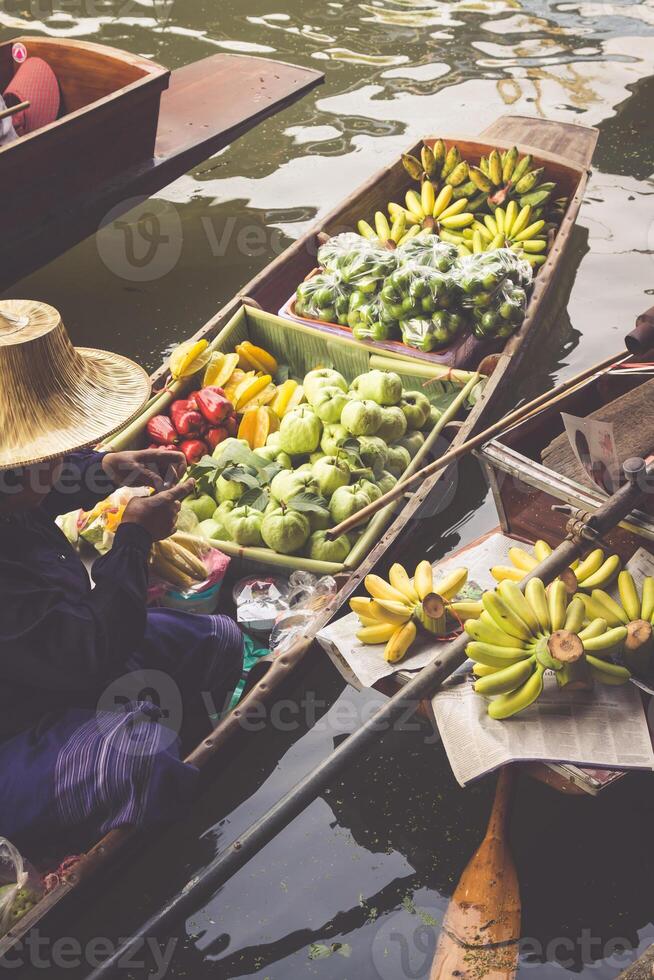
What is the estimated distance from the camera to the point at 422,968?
2.69 metres

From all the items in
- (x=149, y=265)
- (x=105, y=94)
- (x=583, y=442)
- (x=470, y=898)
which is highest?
(x=105, y=94)

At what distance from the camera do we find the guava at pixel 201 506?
3.64 metres

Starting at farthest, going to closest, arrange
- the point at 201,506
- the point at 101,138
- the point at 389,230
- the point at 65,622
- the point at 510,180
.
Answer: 1. the point at 510,180
2. the point at 389,230
3. the point at 101,138
4. the point at 201,506
5. the point at 65,622

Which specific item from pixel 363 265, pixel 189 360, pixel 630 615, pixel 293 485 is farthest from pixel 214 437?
pixel 630 615

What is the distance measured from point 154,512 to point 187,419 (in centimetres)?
143

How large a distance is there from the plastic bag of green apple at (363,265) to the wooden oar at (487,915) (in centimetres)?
263

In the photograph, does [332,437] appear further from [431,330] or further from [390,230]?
[390,230]

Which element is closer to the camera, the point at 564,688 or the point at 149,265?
the point at 564,688

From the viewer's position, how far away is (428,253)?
448 cm

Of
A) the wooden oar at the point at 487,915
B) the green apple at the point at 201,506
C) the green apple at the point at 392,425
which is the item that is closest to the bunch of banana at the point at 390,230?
the green apple at the point at 392,425

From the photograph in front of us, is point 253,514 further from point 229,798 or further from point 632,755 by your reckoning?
point 632,755

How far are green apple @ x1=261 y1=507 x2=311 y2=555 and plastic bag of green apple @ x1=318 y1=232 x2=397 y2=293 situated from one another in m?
1.58

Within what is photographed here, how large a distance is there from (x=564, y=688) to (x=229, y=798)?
126 centimetres

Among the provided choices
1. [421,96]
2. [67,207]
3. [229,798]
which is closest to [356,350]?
[67,207]
